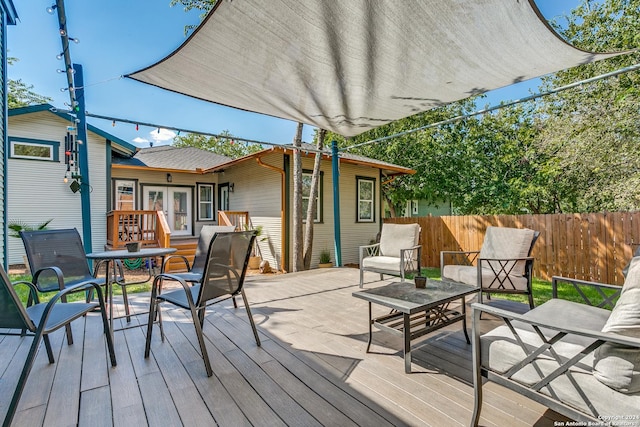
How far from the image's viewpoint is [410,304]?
228 centimetres

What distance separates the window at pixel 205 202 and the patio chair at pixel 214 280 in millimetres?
9144

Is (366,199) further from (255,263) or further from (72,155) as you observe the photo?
(72,155)

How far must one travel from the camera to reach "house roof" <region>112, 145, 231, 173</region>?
9844 millimetres

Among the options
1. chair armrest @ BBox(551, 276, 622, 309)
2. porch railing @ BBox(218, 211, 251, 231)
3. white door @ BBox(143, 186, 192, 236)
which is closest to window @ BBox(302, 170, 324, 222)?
porch railing @ BBox(218, 211, 251, 231)

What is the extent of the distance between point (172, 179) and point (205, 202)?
1409 millimetres

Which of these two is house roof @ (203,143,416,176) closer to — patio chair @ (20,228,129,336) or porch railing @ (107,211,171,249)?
porch railing @ (107,211,171,249)

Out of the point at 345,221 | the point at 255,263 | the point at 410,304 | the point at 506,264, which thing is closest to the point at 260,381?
the point at 410,304

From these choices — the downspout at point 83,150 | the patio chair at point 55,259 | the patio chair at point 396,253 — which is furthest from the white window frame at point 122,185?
the patio chair at point 396,253

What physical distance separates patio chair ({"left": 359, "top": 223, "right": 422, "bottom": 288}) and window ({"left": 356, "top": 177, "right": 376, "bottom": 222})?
4.73 metres

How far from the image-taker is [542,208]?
12219 mm

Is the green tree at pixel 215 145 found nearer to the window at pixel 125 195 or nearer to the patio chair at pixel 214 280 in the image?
the window at pixel 125 195

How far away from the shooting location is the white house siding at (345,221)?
9148 mm

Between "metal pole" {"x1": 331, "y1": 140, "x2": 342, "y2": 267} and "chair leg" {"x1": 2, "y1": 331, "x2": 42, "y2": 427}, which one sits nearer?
"chair leg" {"x1": 2, "y1": 331, "x2": 42, "y2": 427}

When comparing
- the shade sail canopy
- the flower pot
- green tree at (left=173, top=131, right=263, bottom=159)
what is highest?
green tree at (left=173, top=131, right=263, bottom=159)
